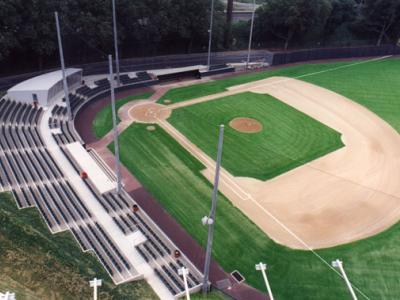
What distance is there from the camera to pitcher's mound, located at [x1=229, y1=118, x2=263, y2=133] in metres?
40.6

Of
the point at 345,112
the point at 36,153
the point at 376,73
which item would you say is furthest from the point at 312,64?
the point at 36,153

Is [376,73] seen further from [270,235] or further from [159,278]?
[159,278]

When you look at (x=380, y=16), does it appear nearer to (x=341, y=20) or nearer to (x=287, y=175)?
(x=341, y=20)

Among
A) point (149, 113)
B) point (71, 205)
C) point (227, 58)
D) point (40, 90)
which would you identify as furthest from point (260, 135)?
point (227, 58)

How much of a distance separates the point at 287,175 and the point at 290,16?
45.7 m

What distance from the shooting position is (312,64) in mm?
65688

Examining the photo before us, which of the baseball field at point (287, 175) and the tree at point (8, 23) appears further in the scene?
the tree at point (8, 23)

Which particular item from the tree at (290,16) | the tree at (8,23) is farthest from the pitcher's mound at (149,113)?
the tree at (290,16)

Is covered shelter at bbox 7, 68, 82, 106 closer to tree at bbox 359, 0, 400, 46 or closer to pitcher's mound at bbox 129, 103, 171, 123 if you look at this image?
pitcher's mound at bbox 129, 103, 171, 123

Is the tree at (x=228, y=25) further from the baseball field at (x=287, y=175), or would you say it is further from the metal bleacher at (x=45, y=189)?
the metal bleacher at (x=45, y=189)

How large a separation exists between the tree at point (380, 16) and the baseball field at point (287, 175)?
103 ft

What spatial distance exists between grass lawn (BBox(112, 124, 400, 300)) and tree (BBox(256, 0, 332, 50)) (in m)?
48.1

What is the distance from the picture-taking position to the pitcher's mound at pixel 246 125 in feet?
133

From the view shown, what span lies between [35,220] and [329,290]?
66.6ft
